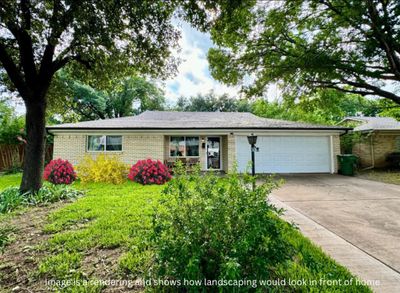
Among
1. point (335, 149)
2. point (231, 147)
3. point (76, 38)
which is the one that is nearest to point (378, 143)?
point (335, 149)

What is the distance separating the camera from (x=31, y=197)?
5484 mm

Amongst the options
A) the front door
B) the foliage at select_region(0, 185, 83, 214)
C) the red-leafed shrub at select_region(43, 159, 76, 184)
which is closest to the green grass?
the red-leafed shrub at select_region(43, 159, 76, 184)

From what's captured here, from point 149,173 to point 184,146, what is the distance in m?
4.42

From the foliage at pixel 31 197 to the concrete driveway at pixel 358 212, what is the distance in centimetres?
680

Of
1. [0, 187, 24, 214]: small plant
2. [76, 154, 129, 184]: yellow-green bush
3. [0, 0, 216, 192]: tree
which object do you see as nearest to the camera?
[0, 0, 216, 192]: tree

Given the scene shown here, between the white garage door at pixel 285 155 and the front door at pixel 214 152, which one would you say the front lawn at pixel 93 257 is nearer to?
the white garage door at pixel 285 155

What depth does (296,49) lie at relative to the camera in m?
9.25

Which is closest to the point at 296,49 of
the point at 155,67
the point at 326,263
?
the point at 155,67

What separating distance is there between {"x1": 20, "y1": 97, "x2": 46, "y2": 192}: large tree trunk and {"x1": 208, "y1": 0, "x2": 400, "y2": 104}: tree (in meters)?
6.43

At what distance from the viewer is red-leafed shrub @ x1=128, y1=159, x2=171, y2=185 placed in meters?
8.20

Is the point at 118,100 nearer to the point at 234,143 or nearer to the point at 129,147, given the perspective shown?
the point at 129,147

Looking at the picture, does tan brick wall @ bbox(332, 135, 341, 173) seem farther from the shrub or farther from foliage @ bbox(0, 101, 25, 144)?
foliage @ bbox(0, 101, 25, 144)

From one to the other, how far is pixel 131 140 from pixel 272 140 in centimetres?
828

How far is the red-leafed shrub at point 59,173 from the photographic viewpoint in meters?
7.99
